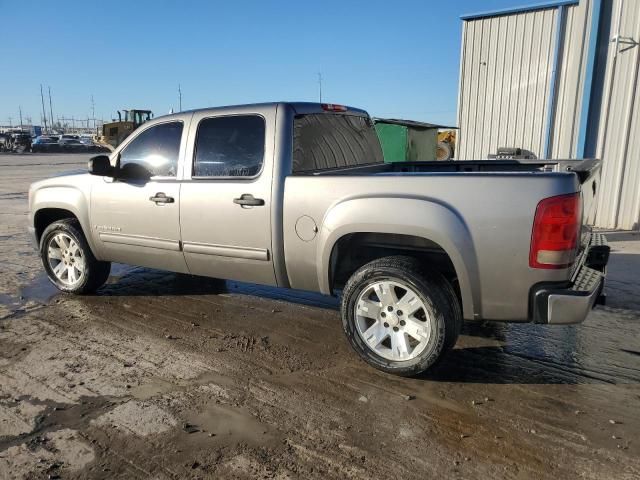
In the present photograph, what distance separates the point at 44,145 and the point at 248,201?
52.5m

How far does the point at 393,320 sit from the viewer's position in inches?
140

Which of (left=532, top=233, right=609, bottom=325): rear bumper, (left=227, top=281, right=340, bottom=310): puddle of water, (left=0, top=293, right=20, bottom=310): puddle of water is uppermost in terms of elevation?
(left=532, top=233, right=609, bottom=325): rear bumper

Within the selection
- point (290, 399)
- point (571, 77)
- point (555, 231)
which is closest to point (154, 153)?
point (290, 399)

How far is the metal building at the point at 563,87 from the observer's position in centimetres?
871

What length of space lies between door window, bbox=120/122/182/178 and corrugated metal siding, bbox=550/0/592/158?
7646mm

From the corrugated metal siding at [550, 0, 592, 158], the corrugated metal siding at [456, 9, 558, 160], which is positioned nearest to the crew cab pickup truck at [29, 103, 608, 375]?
the corrugated metal siding at [550, 0, 592, 158]

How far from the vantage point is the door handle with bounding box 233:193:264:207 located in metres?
3.96

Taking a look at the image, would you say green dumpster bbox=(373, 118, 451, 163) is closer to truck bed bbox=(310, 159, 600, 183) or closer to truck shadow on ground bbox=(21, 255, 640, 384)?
truck bed bbox=(310, 159, 600, 183)

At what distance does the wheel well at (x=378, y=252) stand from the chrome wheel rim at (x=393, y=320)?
1.00ft

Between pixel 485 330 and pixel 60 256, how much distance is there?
177 inches

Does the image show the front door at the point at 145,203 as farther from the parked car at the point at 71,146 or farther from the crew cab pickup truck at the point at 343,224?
the parked car at the point at 71,146

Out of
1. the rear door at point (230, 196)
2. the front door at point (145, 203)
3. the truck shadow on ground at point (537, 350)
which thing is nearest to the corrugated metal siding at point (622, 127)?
the truck shadow on ground at point (537, 350)

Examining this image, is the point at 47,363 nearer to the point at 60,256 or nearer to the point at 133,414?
the point at 133,414

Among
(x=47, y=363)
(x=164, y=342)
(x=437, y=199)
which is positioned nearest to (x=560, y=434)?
(x=437, y=199)
